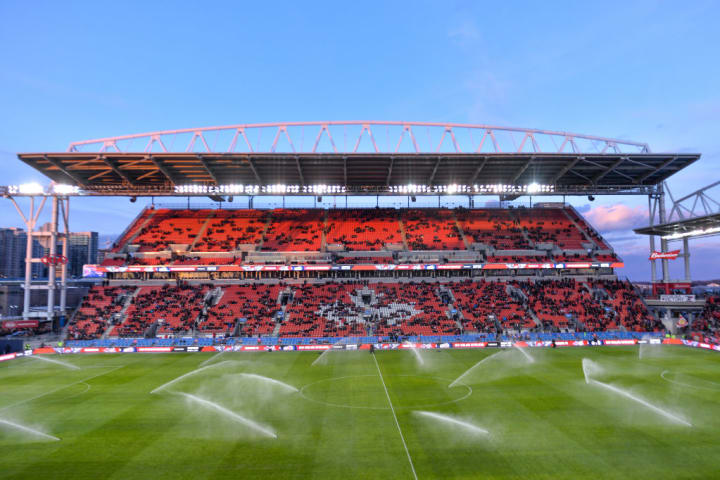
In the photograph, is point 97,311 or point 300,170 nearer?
point 97,311

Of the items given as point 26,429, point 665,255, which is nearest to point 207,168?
point 26,429

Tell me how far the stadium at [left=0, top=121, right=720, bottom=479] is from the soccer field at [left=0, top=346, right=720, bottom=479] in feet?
0.51

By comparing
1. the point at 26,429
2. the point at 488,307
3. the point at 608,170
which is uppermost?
the point at 608,170

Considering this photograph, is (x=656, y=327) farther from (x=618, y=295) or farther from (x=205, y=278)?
(x=205, y=278)

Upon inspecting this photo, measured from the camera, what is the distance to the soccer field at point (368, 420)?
→ 1560cm

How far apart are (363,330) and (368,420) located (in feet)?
91.3

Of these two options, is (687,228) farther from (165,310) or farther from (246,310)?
(165,310)

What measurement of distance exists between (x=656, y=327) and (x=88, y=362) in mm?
59768

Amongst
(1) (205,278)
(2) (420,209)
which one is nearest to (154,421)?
(1) (205,278)

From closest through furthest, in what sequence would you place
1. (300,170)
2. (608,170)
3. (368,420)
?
(368,420) → (300,170) → (608,170)

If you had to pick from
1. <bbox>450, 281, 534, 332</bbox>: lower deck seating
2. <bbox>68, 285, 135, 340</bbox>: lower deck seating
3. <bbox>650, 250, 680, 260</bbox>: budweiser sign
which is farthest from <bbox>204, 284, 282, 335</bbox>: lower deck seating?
<bbox>650, 250, 680, 260</bbox>: budweiser sign

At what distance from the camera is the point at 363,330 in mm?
48719

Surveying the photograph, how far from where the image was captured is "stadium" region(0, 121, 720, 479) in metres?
17.4

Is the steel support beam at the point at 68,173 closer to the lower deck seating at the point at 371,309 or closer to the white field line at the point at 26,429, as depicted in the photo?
the lower deck seating at the point at 371,309
